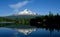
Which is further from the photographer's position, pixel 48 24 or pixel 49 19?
pixel 49 19

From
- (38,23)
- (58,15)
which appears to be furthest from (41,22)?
(58,15)

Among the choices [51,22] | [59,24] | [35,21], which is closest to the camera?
[59,24]

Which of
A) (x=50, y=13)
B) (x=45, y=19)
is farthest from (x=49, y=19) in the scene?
(x=50, y=13)

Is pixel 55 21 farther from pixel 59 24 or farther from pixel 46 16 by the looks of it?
pixel 46 16

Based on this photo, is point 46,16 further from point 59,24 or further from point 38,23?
point 59,24

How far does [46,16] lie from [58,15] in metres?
4.23

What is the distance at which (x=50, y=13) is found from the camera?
54.4 m

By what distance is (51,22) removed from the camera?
4772 cm

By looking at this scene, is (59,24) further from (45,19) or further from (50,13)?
(50,13)

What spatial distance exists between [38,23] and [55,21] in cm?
588

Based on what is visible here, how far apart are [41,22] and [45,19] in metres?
2.51

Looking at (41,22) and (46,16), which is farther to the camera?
(46,16)

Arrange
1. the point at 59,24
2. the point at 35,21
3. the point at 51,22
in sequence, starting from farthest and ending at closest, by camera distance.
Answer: the point at 35,21 < the point at 51,22 < the point at 59,24

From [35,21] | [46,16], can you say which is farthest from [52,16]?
[35,21]
